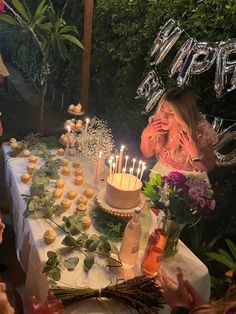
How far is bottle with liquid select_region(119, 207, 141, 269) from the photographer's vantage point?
201 centimetres

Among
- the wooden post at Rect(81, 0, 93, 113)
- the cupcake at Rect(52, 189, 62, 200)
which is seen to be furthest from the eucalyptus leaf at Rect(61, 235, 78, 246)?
the wooden post at Rect(81, 0, 93, 113)

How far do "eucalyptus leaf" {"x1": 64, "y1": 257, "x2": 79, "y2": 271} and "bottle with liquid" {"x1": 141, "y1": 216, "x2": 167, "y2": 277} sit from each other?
372 mm

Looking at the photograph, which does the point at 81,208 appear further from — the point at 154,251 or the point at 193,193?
the point at 193,193

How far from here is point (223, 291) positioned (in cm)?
305

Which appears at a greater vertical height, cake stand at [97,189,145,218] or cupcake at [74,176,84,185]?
cake stand at [97,189,145,218]

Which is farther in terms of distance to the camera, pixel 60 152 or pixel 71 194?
pixel 60 152

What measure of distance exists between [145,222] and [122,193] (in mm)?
290

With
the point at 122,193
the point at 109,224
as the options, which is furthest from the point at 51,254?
the point at 122,193

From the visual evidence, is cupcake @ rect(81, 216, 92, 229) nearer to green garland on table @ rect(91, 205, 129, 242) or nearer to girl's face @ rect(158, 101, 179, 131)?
green garland on table @ rect(91, 205, 129, 242)

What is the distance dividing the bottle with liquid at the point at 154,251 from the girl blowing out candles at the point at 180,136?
0.92 m

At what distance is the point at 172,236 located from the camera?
6.89 ft

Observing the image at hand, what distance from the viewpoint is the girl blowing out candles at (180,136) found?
2.75 meters

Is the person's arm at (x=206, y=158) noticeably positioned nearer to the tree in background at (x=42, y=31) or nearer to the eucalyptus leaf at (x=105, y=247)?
the eucalyptus leaf at (x=105, y=247)

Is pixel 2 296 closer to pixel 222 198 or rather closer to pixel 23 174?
pixel 23 174
